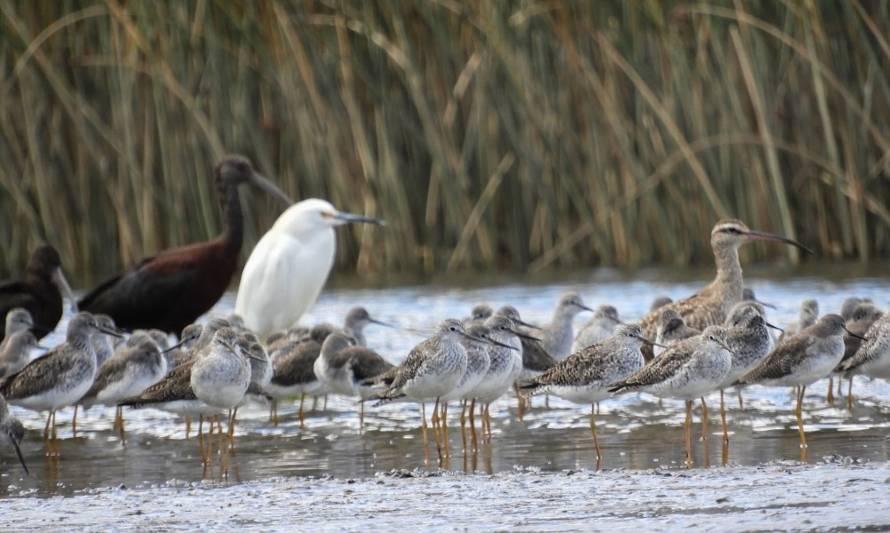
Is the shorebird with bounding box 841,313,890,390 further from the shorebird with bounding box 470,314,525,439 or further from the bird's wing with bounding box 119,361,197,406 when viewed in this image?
the bird's wing with bounding box 119,361,197,406

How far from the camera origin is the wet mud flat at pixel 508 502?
661 cm

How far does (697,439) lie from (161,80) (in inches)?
396

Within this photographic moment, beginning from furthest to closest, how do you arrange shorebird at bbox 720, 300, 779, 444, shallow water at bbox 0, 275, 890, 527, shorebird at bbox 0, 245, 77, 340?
shorebird at bbox 0, 245, 77, 340 → shorebird at bbox 720, 300, 779, 444 → shallow water at bbox 0, 275, 890, 527

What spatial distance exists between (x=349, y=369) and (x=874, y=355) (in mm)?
3343

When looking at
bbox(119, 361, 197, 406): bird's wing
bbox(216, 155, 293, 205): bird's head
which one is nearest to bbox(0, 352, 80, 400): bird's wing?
bbox(119, 361, 197, 406): bird's wing

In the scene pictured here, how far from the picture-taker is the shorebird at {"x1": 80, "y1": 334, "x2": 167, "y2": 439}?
34.9 ft

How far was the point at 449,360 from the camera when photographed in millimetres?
9359

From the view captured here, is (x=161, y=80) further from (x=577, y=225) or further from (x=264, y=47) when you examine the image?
(x=577, y=225)

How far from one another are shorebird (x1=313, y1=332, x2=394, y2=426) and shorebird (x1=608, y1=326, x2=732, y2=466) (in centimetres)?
209

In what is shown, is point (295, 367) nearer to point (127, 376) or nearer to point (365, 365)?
point (365, 365)

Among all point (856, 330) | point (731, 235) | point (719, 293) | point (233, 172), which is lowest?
point (856, 330)

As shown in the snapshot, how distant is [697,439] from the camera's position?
31.3ft

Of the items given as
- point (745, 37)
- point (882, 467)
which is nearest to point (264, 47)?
point (745, 37)

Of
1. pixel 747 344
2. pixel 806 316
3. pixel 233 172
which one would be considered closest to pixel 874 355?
pixel 747 344
